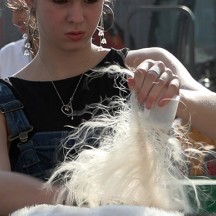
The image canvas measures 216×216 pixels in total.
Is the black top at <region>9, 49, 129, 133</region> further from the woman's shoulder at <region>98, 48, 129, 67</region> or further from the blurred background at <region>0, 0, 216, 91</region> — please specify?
the blurred background at <region>0, 0, 216, 91</region>

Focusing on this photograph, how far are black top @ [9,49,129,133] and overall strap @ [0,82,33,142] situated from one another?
0.03 metres

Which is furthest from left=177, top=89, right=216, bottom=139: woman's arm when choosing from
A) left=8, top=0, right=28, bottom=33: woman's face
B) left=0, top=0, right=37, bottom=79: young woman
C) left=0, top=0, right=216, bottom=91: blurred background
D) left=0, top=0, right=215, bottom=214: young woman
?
left=0, top=0, right=216, bottom=91: blurred background

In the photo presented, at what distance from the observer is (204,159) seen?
174cm

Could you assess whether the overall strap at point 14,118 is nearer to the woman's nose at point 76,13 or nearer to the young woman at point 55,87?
the young woman at point 55,87

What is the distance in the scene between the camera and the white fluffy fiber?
1.44 meters

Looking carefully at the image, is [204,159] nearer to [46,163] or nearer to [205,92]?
[205,92]

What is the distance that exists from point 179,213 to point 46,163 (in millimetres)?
540

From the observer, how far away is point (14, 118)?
6.02ft

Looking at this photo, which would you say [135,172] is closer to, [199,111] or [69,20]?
[199,111]

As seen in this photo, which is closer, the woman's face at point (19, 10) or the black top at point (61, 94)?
the black top at point (61, 94)

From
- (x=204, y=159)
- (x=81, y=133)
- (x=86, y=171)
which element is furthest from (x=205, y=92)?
(x=86, y=171)

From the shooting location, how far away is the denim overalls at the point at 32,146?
1.80 m

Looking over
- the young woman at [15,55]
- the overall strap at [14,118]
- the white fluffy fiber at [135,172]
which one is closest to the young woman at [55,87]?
the overall strap at [14,118]

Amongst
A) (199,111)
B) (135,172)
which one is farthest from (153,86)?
(199,111)
